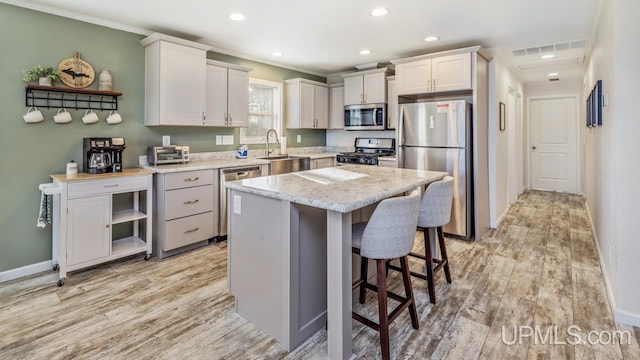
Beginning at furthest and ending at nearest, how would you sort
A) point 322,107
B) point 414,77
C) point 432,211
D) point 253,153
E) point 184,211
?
point 322,107, point 253,153, point 414,77, point 184,211, point 432,211

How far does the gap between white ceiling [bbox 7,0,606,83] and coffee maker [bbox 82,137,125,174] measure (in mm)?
1167

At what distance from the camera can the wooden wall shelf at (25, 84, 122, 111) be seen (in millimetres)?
2871

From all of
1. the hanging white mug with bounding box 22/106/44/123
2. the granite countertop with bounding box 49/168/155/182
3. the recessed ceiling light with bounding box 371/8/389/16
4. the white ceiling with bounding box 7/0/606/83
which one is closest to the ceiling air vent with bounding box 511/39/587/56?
the white ceiling with bounding box 7/0/606/83

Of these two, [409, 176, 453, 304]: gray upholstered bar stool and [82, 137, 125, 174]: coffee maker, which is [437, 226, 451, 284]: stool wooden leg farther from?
[82, 137, 125, 174]: coffee maker

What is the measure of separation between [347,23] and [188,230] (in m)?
2.66

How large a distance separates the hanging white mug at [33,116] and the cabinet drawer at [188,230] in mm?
1378

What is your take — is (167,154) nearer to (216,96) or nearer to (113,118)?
(113,118)

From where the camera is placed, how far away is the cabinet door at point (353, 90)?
5219mm

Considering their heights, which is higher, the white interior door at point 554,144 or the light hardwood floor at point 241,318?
the white interior door at point 554,144

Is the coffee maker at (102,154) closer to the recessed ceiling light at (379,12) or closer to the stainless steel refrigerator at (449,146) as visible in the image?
the recessed ceiling light at (379,12)

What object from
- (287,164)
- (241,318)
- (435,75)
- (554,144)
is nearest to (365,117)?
(435,75)

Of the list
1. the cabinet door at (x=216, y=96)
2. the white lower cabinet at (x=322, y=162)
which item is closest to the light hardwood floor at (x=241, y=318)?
the cabinet door at (x=216, y=96)

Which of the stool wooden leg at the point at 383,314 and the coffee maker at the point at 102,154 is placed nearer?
the stool wooden leg at the point at 383,314

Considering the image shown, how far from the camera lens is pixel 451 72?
12.9 ft
